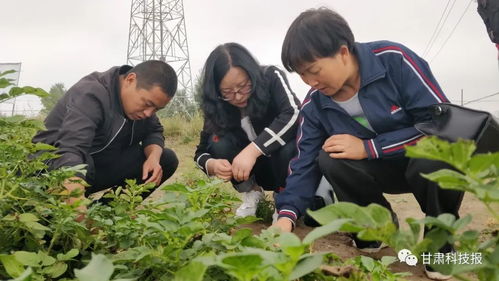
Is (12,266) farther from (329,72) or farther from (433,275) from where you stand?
(433,275)

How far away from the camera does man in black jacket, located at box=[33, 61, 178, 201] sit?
2.03m

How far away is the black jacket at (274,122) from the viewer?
2455 mm

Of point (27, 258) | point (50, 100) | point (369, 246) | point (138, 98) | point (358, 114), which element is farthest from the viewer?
point (50, 100)

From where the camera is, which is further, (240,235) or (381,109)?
(381,109)

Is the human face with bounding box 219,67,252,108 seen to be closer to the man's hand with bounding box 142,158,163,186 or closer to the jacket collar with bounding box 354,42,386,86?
the man's hand with bounding box 142,158,163,186

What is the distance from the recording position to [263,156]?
2721mm

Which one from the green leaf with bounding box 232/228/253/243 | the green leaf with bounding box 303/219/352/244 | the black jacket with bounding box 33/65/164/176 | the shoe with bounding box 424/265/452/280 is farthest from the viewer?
the black jacket with bounding box 33/65/164/176

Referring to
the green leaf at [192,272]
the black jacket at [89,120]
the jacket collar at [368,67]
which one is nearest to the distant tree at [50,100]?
the black jacket at [89,120]

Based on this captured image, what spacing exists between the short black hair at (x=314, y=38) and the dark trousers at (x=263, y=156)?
2.33 feet

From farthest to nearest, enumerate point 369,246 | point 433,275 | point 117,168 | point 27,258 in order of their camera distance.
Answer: point 117,168 → point 369,246 → point 433,275 → point 27,258

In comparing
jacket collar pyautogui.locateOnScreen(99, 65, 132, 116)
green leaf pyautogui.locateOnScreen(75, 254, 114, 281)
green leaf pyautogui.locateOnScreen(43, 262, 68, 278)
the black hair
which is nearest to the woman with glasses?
the black hair

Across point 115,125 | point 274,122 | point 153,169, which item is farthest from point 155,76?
point 274,122

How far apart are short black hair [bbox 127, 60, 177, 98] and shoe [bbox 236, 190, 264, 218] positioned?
83 cm

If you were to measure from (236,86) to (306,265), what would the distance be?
1994 millimetres
